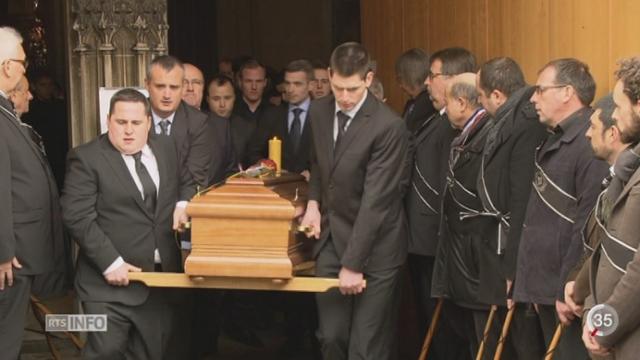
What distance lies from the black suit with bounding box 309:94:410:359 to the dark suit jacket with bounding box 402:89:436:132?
3.86 feet

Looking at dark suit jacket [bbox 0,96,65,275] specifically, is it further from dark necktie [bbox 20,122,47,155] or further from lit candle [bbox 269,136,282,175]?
lit candle [bbox 269,136,282,175]

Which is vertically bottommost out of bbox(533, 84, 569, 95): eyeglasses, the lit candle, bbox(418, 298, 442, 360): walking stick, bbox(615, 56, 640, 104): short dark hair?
bbox(418, 298, 442, 360): walking stick

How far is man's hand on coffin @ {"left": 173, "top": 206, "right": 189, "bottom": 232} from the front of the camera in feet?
21.1

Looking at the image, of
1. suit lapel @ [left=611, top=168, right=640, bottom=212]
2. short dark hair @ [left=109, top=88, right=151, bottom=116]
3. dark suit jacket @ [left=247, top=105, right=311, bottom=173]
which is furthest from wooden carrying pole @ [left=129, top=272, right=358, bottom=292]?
dark suit jacket @ [left=247, top=105, right=311, bottom=173]

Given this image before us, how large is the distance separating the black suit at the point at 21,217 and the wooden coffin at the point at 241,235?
86 cm

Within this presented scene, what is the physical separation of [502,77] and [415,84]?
1734 millimetres

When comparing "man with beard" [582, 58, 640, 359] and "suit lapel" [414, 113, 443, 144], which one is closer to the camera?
"man with beard" [582, 58, 640, 359]

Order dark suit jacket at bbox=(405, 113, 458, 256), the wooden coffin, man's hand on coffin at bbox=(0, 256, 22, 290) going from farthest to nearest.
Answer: dark suit jacket at bbox=(405, 113, 458, 256)
man's hand on coffin at bbox=(0, 256, 22, 290)
the wooden coffin

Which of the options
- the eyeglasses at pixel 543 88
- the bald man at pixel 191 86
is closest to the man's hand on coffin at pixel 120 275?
the bald man at pixel 191 86

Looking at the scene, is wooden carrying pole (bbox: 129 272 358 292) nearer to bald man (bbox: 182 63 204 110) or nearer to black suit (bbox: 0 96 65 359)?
black suit (bbox: 0 96 65 359)

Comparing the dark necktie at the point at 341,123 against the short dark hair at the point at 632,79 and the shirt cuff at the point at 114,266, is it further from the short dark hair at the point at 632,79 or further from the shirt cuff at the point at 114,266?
the short dark hair at the point at 632,79

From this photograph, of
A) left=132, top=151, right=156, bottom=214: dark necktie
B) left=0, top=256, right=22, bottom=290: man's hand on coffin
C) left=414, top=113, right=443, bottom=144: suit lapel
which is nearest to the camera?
left=0, top=256, right=22, bottom=290: man's hand on coffin

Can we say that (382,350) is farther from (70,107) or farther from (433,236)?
(70,107)

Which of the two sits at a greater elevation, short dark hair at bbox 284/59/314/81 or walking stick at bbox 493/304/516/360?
short dark hair at bbox 284/59/314/81
